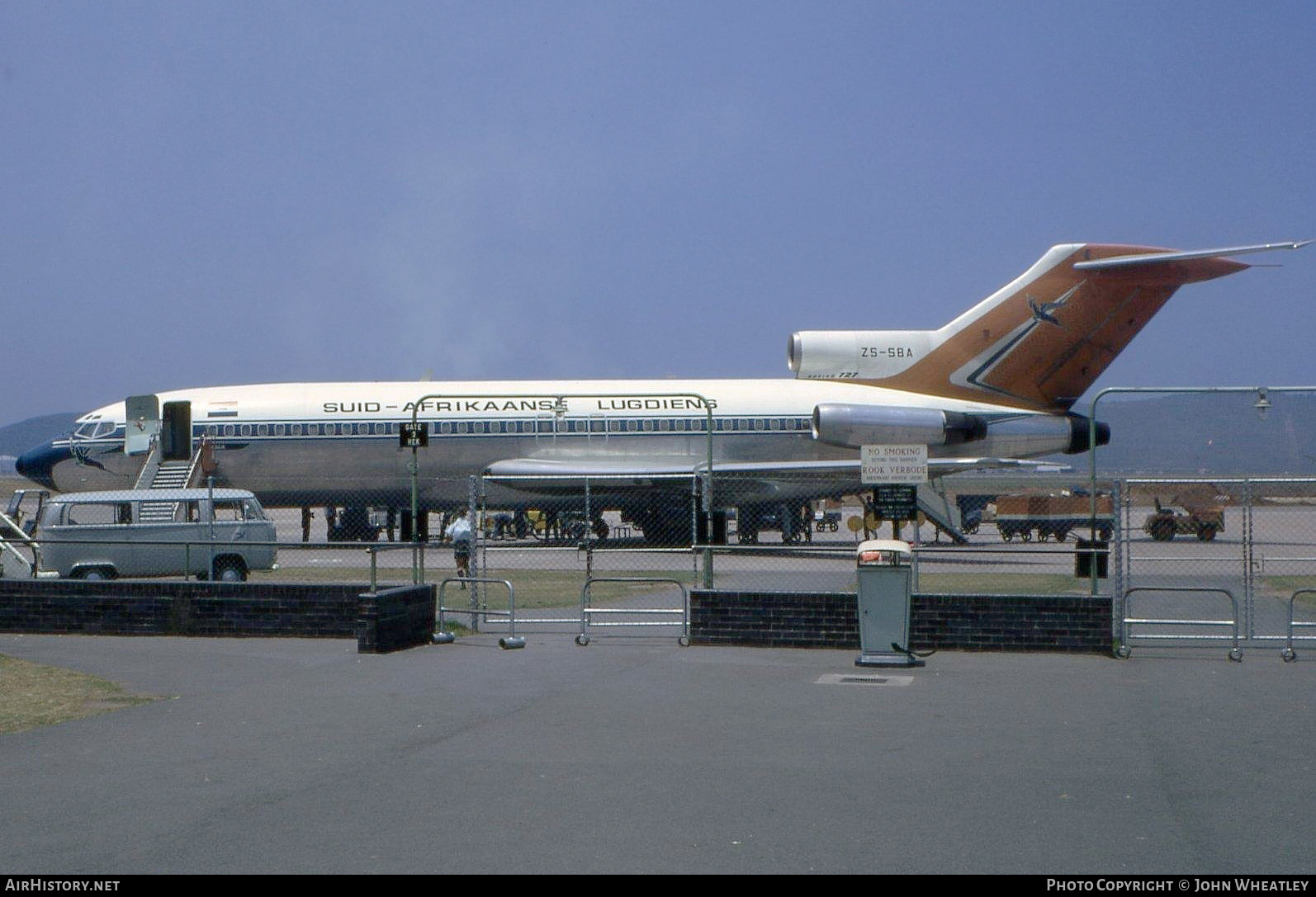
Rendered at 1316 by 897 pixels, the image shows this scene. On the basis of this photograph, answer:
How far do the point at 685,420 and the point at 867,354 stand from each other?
506 centimetres

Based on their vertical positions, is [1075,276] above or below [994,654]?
above

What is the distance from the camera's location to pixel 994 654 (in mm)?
13547

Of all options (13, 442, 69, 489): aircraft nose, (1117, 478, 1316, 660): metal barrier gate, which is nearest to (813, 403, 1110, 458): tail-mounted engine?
(1117, 478, 1316, 660): metal barrier gate

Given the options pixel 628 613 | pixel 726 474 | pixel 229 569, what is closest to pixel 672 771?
pixel 628 613

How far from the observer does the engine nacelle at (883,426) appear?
99.7 feet

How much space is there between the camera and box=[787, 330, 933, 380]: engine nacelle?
33.3 m

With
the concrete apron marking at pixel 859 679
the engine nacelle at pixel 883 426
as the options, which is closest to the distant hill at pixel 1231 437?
the concrete apron marking at pixel 859 679

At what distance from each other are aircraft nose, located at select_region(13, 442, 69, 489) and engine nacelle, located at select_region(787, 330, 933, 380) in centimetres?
1726

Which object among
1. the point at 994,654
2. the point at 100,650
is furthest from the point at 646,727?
the point at 100,650

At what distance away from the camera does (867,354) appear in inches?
1353

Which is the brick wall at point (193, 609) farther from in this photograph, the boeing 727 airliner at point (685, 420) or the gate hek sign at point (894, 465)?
the boeing 727 airliner at point (685, 420)
